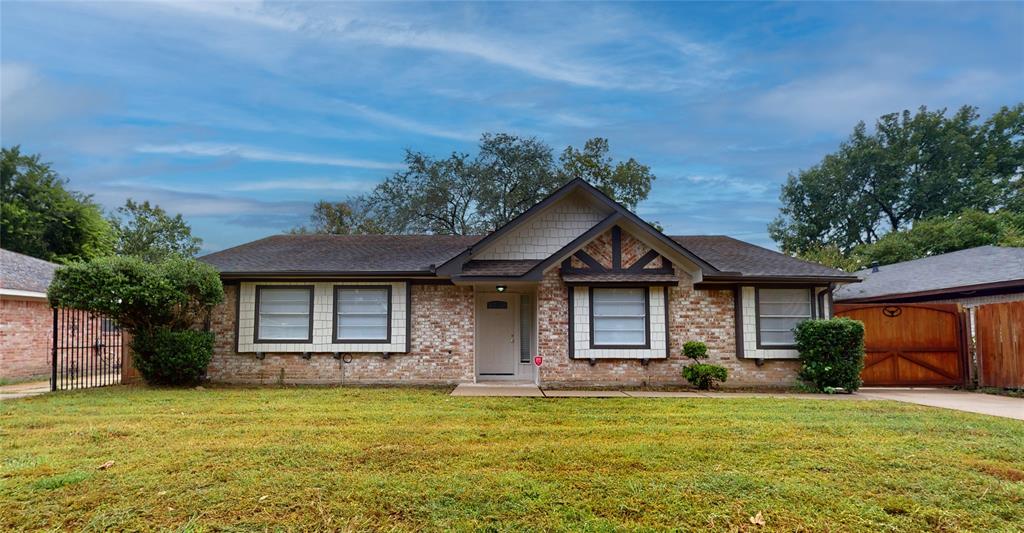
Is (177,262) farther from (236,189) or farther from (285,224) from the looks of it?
(285,224)

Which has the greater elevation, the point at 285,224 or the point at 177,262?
the point at 285,224

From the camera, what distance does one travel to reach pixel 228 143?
46.7 feet

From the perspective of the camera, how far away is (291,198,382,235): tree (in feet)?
108

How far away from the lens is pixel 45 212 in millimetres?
30109

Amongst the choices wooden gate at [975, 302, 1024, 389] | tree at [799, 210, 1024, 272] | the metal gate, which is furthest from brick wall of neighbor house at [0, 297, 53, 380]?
tree at [799, 210, 1024, 272]

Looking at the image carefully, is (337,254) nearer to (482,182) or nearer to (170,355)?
(170,355)

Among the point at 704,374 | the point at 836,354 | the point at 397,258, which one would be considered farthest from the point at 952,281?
the point at 397,258

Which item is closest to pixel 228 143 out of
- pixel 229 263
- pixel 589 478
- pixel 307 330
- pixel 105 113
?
pixel 105 113

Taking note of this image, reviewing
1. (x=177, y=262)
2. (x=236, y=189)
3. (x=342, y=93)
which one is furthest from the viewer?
(x=236, y=189)

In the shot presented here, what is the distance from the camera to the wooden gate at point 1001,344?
1151cm

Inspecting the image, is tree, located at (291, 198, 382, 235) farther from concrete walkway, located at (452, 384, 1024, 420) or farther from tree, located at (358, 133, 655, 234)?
concrete walkway, located at (452, 384, 1024, 420)

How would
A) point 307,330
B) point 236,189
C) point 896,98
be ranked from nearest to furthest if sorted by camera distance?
point 307,330 < point 236,189 < point 896,98

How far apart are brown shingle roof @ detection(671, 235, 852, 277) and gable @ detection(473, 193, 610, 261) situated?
2539 millimetres

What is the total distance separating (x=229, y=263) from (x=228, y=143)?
3.56 meters
